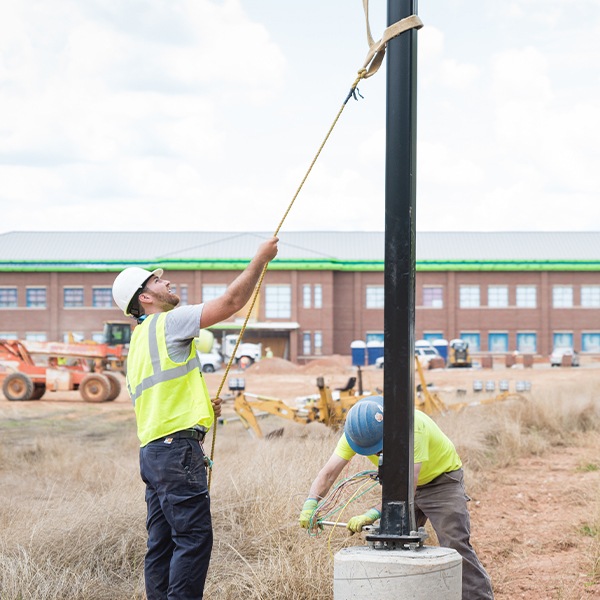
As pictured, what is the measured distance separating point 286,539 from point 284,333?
50715mm

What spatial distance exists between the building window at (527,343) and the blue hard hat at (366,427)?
55.0 m

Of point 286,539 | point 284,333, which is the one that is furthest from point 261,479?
point 284,333

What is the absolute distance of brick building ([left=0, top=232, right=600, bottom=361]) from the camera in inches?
2260

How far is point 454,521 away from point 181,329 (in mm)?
1884

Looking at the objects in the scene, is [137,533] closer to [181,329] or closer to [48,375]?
[181,329]

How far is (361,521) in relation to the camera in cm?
423

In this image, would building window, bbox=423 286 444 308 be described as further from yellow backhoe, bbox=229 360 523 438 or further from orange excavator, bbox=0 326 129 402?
yellow backhoe, bbox=229 360 523 438

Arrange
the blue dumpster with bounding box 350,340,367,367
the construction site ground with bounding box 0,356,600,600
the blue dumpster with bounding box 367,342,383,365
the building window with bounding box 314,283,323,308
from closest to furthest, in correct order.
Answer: the construction site ground with bounding box 0,356,600,600
the blue dumpster with bounding box 350,340,367,367
the blue dumpster with bounding box 367,342,383,365
the building window with bounding box 314,283,323,308

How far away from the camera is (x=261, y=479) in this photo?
7.55 meters

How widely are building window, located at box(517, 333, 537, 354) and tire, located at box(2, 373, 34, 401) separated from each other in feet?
123

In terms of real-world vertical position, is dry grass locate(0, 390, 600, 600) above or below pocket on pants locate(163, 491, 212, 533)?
below

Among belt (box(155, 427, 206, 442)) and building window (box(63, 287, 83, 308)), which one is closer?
belt (box(155, 427, 206, 442))

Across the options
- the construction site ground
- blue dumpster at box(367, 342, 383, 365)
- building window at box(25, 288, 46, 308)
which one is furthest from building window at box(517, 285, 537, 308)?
the construction site ground
